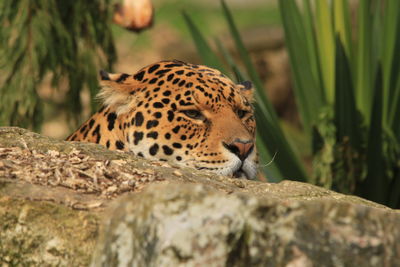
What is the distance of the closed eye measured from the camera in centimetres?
607

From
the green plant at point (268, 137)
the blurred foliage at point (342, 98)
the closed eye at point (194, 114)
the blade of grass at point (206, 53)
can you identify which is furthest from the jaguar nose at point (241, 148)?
the blade of grass at point (206, 53)

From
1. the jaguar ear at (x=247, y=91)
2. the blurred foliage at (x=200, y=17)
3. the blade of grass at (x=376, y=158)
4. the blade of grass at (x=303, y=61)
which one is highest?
the jaguar ear at (x=247, y=91)

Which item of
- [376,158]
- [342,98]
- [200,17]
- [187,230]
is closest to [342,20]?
[342,98]

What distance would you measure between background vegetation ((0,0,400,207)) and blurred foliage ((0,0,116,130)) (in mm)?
10

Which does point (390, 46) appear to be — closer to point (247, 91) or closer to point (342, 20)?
point (342, 20)

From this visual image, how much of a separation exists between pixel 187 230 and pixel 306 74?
6.25 m

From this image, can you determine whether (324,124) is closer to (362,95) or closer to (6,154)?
(362,95)

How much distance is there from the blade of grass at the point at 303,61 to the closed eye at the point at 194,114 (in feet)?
11.7

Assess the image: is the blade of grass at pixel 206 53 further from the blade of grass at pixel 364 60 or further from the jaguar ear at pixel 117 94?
the jaguar ear at pixel 117 94

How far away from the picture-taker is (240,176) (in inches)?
226

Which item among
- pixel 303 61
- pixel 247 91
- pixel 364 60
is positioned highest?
pixel 247 91

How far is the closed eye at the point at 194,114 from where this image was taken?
6068 millimetres

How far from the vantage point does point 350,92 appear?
8.87 meters

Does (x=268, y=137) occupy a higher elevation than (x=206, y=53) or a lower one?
lower
